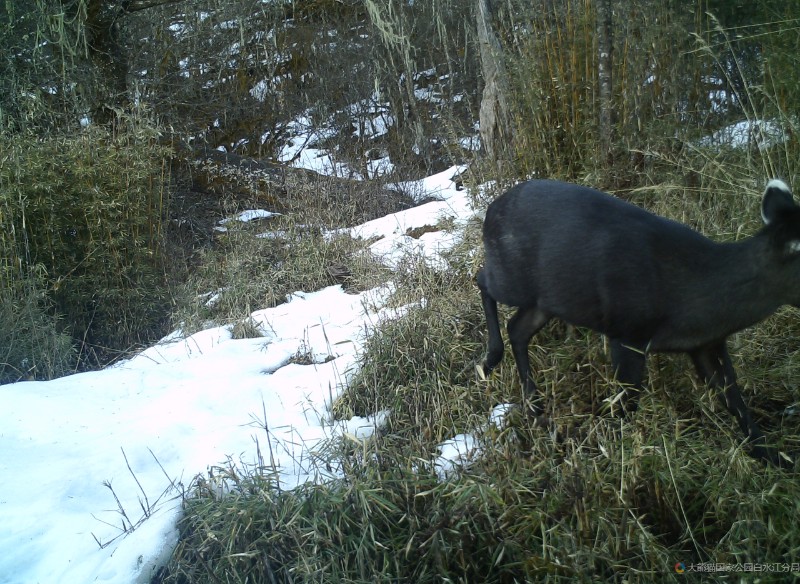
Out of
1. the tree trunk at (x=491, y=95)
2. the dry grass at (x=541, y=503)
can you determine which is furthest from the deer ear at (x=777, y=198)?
the tree trunk at (x=491, y=95)

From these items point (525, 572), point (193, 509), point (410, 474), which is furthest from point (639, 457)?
point (193, 509)

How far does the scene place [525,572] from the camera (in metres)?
2.83

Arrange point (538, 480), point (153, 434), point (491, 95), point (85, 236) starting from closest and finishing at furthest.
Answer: point (538, 480) < point (153, 434) < point (85, 236) < point (491, 95)

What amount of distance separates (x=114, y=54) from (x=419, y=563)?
8521 mm

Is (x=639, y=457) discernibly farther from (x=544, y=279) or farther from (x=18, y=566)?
(x=18, y=566)

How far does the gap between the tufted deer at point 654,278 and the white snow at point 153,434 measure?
869 millimetres

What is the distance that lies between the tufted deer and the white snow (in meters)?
0.87

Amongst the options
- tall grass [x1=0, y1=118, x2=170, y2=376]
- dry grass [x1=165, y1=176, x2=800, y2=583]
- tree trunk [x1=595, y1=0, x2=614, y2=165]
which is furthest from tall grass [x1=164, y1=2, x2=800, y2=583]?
tall grass [x1=0, y1=118, x2=170, y2=376]

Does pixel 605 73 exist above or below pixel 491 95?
below

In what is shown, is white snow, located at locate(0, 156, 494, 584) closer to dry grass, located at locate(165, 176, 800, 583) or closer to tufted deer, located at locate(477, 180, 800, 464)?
dry grass, located at locate(165, 176, 800, 583)

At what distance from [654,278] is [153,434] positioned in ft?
8.71

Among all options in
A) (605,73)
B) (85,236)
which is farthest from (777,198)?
(85,236)

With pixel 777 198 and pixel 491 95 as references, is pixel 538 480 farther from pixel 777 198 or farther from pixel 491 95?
pixel 491 95

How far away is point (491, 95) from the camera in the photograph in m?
7.55
